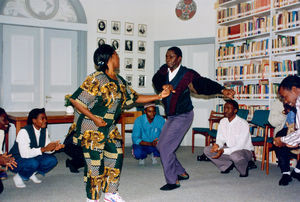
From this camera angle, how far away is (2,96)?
21.1ft

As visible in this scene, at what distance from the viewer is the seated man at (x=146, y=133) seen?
203 inches

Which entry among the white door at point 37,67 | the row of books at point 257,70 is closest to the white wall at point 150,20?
the white door at point 37,67

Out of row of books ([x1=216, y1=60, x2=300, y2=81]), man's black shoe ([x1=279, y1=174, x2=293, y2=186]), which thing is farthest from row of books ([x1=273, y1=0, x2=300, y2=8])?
man's black shoe ([x1=279, y1=174, x2=293, y2=186])

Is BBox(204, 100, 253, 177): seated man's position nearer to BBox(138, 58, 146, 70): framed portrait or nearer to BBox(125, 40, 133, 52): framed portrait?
BBox(138, 58, 146, 70): framed portrait

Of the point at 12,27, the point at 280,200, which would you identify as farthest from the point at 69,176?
the point at 12,27

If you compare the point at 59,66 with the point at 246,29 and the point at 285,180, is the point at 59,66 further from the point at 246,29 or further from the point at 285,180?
the point at 285,180

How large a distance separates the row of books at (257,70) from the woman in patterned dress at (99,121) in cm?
339

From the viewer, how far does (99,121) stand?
2.71 m

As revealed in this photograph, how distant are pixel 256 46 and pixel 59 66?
3947mm

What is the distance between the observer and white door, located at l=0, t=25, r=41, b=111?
6.48m

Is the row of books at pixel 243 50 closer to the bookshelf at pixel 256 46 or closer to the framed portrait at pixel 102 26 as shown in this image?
the bookshelf at pixel 256 46

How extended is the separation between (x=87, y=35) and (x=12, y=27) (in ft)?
4.84

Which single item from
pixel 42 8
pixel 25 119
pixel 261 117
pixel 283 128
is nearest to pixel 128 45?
pixel 42 8

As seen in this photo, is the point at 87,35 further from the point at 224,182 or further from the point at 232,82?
the point at 224,182
